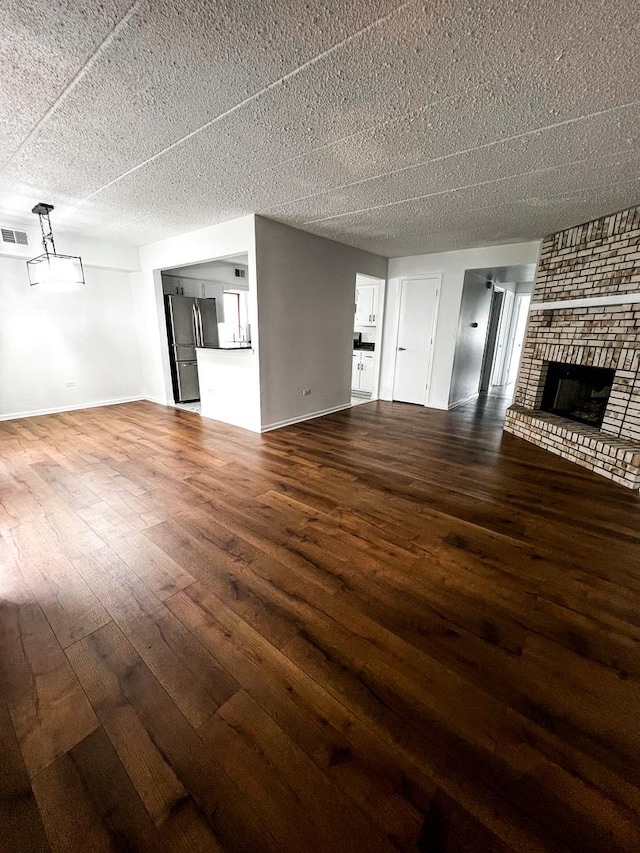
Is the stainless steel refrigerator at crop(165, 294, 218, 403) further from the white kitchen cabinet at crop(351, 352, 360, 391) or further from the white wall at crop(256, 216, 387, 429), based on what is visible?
the white kitchen cabinet at crop(351, 352, 360, 391)

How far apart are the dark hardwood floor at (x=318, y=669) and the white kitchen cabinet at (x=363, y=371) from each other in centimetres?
442

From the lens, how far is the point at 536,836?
950 millimetres

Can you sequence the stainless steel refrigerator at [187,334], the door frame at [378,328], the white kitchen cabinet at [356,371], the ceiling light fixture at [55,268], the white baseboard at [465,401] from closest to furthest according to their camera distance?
the ceiling light fixture at [55,268] → the stainless steel refrigerator at [187,334] → the white baseboard at [465,401] → the door frame at [378,328] → the white kitchen cabinet at [356,371]

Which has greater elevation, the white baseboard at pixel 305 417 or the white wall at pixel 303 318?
the white wall at pixel 303 318

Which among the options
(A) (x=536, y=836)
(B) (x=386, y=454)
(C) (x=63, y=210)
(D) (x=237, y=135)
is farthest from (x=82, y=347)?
(A) (x=536, y=836)

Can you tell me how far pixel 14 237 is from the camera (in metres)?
4.59

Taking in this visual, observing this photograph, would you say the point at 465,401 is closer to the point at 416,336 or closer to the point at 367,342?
the point at 416,336

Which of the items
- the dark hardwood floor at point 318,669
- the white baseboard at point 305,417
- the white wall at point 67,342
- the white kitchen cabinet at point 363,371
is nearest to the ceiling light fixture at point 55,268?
the white wall at point 67,342

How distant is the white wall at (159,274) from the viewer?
416 centimetres

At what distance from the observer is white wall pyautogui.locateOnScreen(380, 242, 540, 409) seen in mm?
5062

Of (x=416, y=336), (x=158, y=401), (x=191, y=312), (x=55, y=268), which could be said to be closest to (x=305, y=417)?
(x=416, y=336)

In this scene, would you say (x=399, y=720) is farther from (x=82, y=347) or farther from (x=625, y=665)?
(x=82, y=347)

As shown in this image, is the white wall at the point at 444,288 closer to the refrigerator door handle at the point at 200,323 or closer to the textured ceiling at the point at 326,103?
the textured ceiling at the point at 326,103

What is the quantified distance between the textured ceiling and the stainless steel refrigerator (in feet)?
7.73
